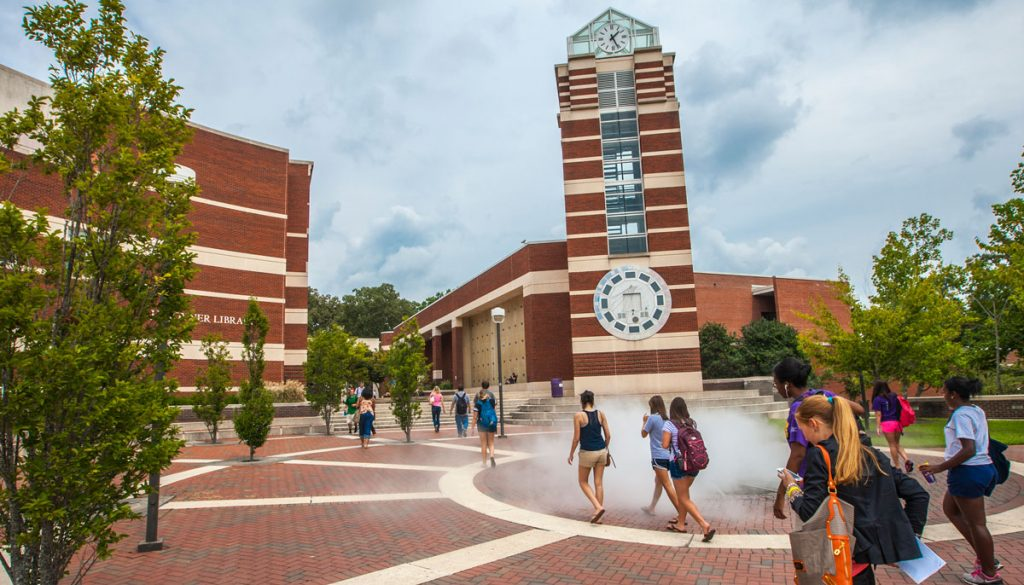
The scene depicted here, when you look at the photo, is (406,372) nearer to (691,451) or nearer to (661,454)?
(661,454)

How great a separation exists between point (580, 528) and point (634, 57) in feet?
94.3

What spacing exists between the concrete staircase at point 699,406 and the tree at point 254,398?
471 inches

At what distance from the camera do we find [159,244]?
4.52 metres

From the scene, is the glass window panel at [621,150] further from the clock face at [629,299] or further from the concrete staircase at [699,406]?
the concrete staircase at [699,406]

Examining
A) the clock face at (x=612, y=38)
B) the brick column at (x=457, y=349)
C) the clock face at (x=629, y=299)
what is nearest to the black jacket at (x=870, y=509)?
the clock face at (x=629, y=299)

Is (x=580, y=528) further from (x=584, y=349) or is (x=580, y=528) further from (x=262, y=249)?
(x=262, y=249)

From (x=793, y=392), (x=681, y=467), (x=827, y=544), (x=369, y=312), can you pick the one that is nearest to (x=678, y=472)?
(x=681, y=467)

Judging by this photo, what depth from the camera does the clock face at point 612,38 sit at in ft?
102

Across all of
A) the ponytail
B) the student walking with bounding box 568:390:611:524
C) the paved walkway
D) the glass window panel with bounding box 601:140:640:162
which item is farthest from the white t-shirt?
the glass window panel with bounding box 601:140:640:162

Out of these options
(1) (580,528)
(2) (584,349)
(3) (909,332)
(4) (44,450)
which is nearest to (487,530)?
(1) (580,528)

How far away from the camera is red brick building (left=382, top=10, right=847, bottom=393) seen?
28172 millimetres

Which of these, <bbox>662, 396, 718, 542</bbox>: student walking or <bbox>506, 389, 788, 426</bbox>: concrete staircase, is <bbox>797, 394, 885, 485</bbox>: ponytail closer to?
<bbox>662, 396, 718, 542</bbox>: student walking

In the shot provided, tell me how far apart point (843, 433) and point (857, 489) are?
11.3 inches

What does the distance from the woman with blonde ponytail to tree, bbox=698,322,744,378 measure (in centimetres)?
4202
